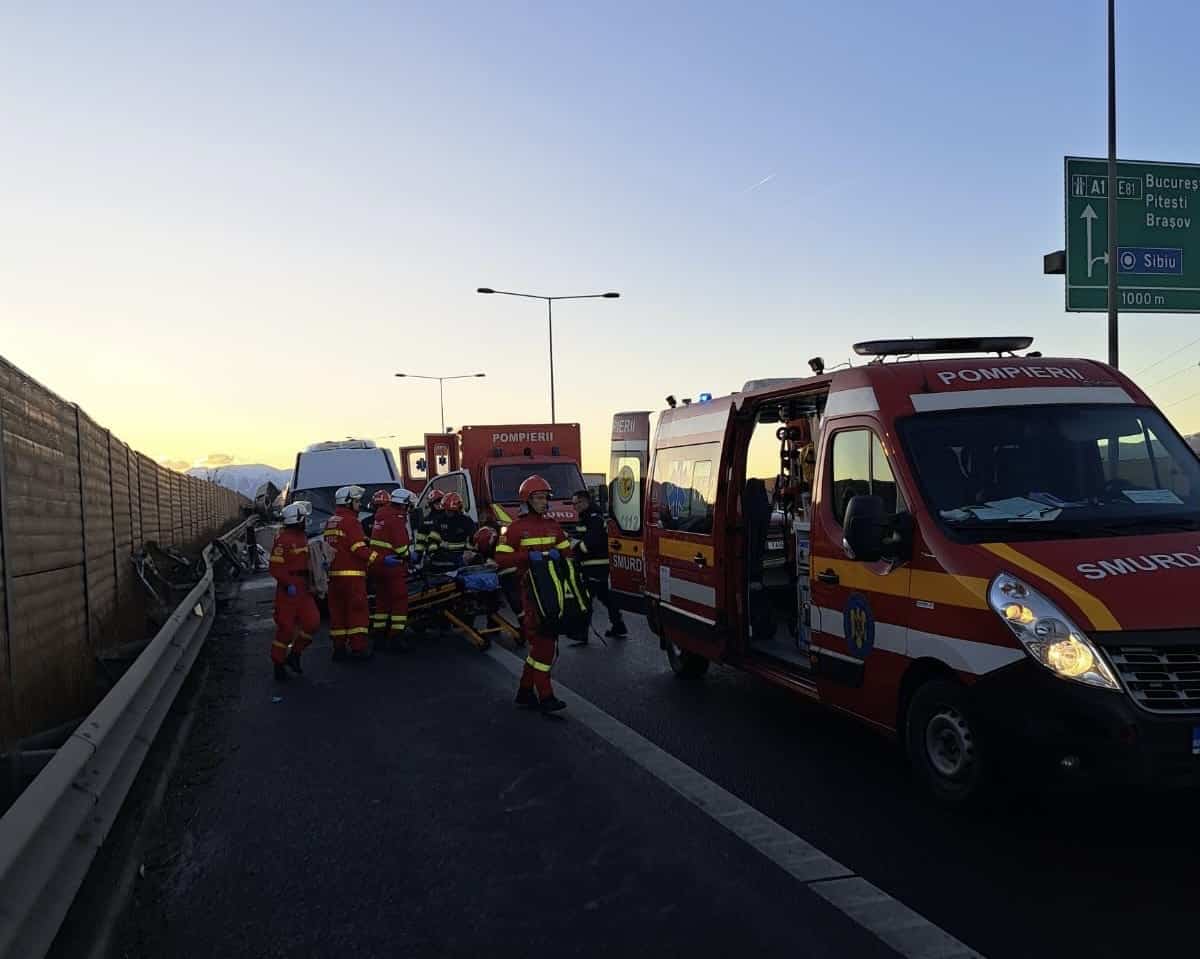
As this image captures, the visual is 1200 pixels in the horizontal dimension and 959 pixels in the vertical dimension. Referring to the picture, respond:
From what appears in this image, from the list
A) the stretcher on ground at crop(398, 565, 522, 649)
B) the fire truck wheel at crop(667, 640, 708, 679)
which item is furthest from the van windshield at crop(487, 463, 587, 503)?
the fire truck wheel at crop(667, 640, 708, 679)

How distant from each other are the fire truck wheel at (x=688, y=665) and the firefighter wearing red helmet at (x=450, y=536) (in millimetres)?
4434

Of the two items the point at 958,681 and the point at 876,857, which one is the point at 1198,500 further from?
the point at 876,857

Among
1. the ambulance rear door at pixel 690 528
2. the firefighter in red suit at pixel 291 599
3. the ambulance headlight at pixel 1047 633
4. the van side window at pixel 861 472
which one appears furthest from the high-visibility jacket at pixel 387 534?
the ambulance headlight at pixel 1047 633

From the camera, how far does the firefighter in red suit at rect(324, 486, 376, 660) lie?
10727 millimetres

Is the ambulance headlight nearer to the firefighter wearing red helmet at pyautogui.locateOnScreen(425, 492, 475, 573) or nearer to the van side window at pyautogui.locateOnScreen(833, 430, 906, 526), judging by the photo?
the van side window at pyautogui.locateOnScreen(833, 430, 906, 526)

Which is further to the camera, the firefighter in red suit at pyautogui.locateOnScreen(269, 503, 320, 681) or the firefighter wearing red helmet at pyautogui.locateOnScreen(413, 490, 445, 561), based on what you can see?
the firefighter wearing red helmet at pyautogui.locateOnScreen(413, 490, 445, 561)

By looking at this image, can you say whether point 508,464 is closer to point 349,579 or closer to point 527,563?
point 349,579

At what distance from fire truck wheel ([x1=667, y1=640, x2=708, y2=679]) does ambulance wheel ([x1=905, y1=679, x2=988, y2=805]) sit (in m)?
→ 3.63

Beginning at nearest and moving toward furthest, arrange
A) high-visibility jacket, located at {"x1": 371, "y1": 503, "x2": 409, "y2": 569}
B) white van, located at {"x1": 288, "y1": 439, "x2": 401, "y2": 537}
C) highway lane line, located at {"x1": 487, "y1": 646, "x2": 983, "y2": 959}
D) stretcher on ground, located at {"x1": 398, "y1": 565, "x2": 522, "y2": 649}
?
highway lane line, located at {"x1": 487, "y1": 646, "x2": 983, "y2": 959} → high-visibility jacket, located at {"x1": 371, "y1": 503, "x2": 409, "y2": 569} → stretcher on ground, located at {"x1": 398, "y1": 565, "x2": 522, "y2": 649} → white van, located at {"x1": 288, "y1": 439, "x2": 401, "y2": 537}

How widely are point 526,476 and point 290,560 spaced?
9017mm

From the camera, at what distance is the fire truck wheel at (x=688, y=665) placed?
29.1ft

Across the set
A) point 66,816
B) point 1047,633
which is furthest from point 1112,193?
point 66,816

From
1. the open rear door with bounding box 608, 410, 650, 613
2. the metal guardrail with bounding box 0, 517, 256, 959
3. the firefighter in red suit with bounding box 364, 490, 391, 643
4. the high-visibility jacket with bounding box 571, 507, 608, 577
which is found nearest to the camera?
the metal guardrail with bounding box 0, 517, 256, 959

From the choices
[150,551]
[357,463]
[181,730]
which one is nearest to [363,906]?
[181,730]
